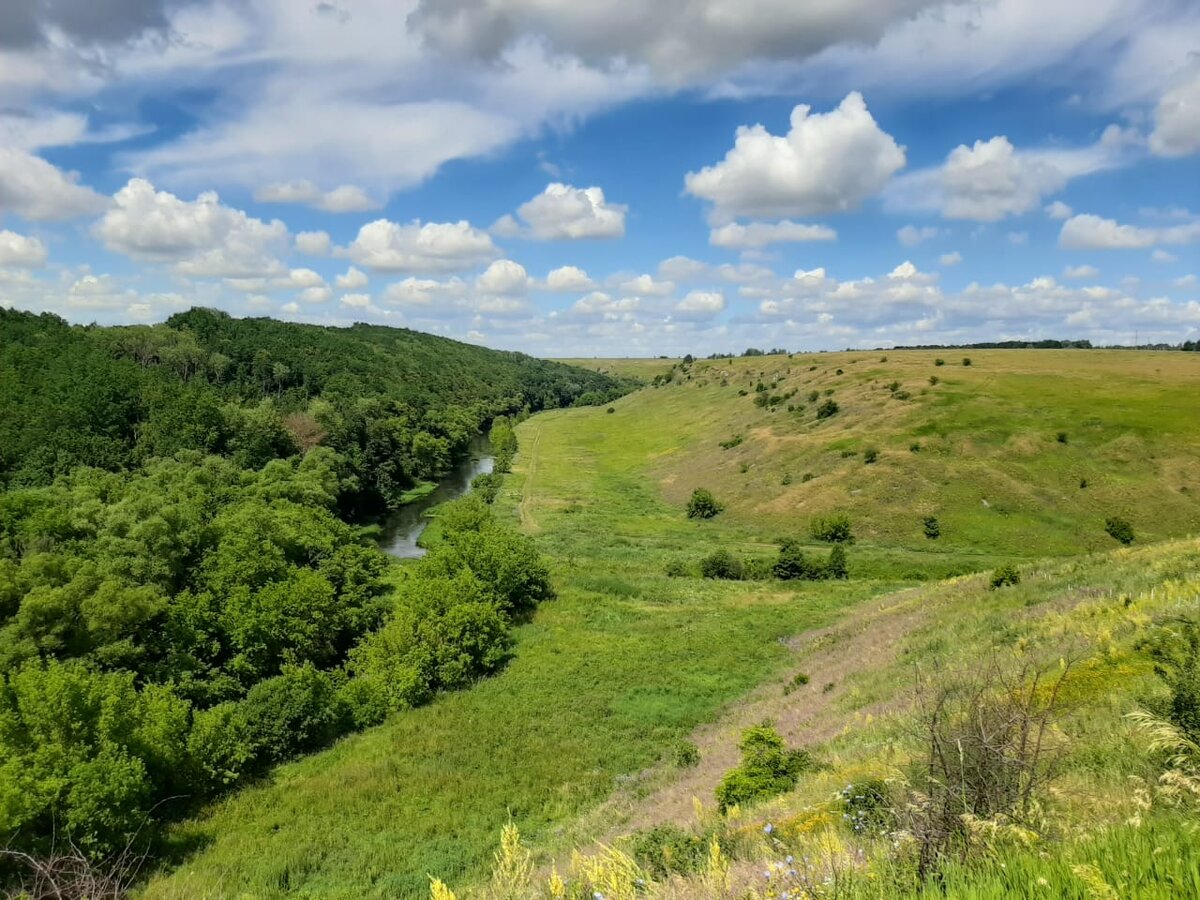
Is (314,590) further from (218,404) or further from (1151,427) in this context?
(1151,427)

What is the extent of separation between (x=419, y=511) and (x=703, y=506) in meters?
40.2

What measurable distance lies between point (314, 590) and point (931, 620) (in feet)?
114

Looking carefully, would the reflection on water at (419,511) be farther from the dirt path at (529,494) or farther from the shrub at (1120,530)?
the shrub at (1120,530)

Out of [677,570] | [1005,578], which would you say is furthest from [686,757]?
[677,570]

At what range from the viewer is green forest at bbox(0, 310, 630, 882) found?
2112cm

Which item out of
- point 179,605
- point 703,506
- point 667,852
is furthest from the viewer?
point 703,506

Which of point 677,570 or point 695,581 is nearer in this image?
point 695,581

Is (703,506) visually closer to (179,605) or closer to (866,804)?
(179,605)

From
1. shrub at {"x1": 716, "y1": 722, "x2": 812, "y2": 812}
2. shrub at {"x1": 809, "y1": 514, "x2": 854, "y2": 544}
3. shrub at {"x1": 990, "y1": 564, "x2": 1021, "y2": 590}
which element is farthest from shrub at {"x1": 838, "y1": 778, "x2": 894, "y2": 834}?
shrub at {"x1": 809, "y1": 514, "x2": 854, "y2": 544}

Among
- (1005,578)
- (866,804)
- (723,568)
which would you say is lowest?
(723,568)

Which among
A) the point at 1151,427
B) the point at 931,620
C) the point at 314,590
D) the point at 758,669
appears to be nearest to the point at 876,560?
the point at 758,669

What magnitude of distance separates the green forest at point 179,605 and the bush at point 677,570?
41.7ft

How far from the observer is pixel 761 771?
15.9 meters

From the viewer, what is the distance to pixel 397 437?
11094 cm
